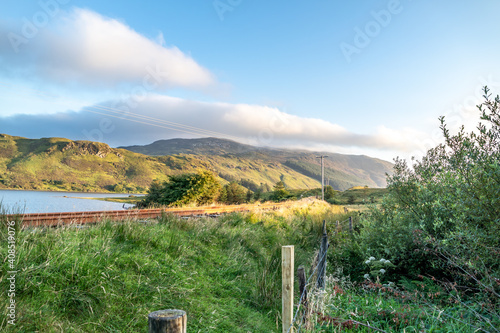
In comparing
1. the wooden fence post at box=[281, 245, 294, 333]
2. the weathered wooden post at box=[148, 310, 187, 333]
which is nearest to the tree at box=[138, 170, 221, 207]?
the wooden fence post at box=[281, 245, 294, 333]

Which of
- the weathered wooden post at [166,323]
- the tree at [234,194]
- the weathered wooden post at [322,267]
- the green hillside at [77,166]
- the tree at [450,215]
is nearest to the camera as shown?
the weathered wooden post at [166,323]

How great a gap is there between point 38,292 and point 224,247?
15.7 feet

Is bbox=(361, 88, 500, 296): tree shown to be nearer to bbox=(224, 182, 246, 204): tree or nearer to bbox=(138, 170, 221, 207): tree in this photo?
bbox=(138, 170, 221, 207): tree

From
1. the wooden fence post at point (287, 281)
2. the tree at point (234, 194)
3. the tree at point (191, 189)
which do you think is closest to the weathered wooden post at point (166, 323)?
the wooden fence post at point (287, 281)

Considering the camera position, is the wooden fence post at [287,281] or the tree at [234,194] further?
the tree at [234,194]

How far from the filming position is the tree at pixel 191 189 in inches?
1103

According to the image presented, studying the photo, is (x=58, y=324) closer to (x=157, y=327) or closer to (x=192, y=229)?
(x=157, y=327)

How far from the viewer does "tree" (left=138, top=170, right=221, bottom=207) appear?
28016 millimetres

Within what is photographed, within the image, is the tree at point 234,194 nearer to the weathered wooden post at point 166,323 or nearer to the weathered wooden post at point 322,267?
the weathered wooden post at point 322,267

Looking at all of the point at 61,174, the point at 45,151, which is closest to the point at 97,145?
the point at 45,151

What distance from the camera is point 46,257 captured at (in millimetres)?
4016

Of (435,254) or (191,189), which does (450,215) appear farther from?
(191,189)

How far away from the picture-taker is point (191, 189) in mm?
28031

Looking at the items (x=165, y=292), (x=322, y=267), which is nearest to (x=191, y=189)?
(x=165, y=292)
